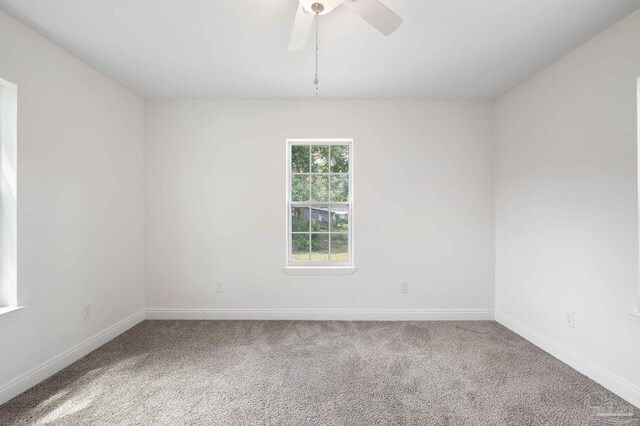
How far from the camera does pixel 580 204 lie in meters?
2.18

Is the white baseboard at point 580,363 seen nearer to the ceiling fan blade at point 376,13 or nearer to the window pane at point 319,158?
the window pane at point 319,158

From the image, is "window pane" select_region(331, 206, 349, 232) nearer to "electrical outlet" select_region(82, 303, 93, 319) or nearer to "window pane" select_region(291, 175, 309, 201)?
"window pane" select_region(291, 175, 309, 201)

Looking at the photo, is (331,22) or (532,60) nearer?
(331,22)

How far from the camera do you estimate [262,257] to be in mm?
3195

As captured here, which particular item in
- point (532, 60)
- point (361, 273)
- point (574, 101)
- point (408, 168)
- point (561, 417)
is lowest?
point (561, 417)

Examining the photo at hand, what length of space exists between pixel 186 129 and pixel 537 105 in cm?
361

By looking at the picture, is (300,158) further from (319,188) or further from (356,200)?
(356,200)

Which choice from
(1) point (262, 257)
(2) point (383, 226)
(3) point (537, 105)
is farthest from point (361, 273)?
(3) point (537, 105)

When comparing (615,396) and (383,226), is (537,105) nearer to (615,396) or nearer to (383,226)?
(383,226)

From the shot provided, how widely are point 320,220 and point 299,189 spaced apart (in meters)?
0.45

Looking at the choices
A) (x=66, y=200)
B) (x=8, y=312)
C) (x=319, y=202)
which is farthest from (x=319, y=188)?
(x=8, y=312)

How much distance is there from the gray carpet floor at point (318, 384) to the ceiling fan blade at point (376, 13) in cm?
224

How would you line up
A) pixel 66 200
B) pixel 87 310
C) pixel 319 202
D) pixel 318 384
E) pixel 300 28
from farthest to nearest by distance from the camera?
pixel 319 202
pixel 87 310
pixel 66 200
pixel 318 384
pixel 300 28

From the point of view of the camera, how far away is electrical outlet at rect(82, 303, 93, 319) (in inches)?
94.8
